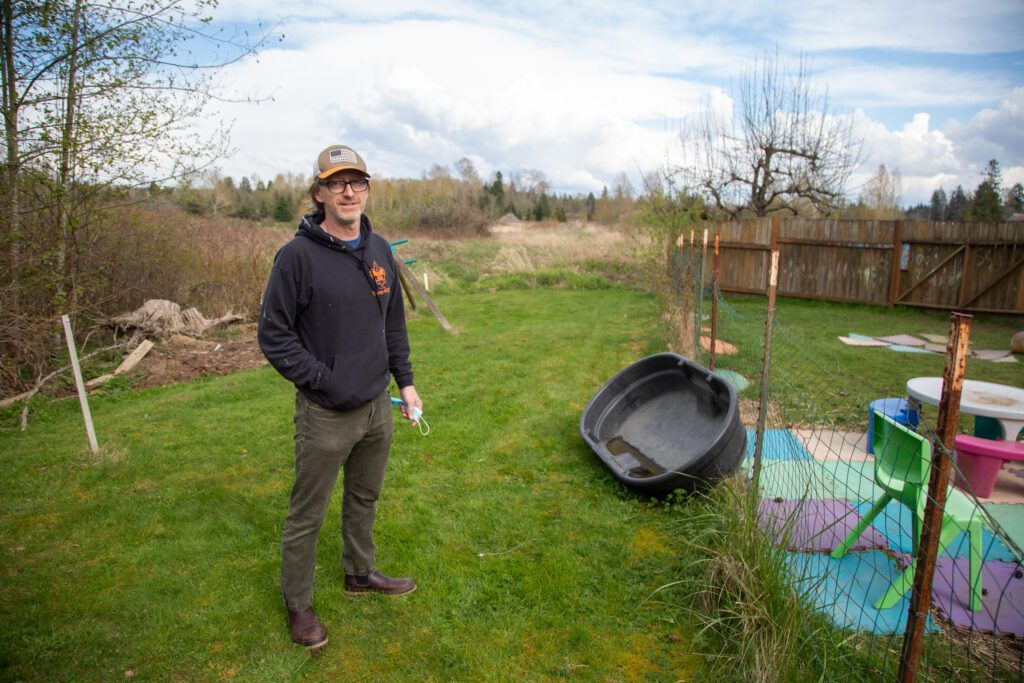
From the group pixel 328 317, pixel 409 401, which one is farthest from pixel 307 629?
pixel 328 317

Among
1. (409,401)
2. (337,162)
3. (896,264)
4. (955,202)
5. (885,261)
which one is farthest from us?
(955,202)

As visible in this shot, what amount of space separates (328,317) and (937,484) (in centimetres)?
219

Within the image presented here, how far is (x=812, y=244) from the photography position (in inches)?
527

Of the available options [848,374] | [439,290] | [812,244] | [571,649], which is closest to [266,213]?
[439,290]

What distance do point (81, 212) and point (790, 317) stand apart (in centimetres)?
1119

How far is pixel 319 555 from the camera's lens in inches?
131

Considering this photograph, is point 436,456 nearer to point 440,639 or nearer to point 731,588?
point 440,639

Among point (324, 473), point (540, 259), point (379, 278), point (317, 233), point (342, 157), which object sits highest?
point (342, 157)

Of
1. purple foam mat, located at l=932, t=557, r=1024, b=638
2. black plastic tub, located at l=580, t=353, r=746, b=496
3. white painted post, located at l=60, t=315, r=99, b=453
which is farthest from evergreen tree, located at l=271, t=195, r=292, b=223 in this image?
purple foam mat, located at l=932, t=557, r=1024, b=638

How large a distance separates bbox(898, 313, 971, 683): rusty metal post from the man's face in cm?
208

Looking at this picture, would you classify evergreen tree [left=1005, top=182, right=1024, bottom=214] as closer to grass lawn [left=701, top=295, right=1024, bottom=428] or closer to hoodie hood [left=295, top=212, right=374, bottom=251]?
grass lawn [left=701, top=295, right=1024, bottom=428]

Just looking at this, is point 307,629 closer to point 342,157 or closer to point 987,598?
point 342,157

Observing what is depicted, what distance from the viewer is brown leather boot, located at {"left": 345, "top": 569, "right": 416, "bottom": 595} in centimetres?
299

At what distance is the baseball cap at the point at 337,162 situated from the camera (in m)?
2.40
